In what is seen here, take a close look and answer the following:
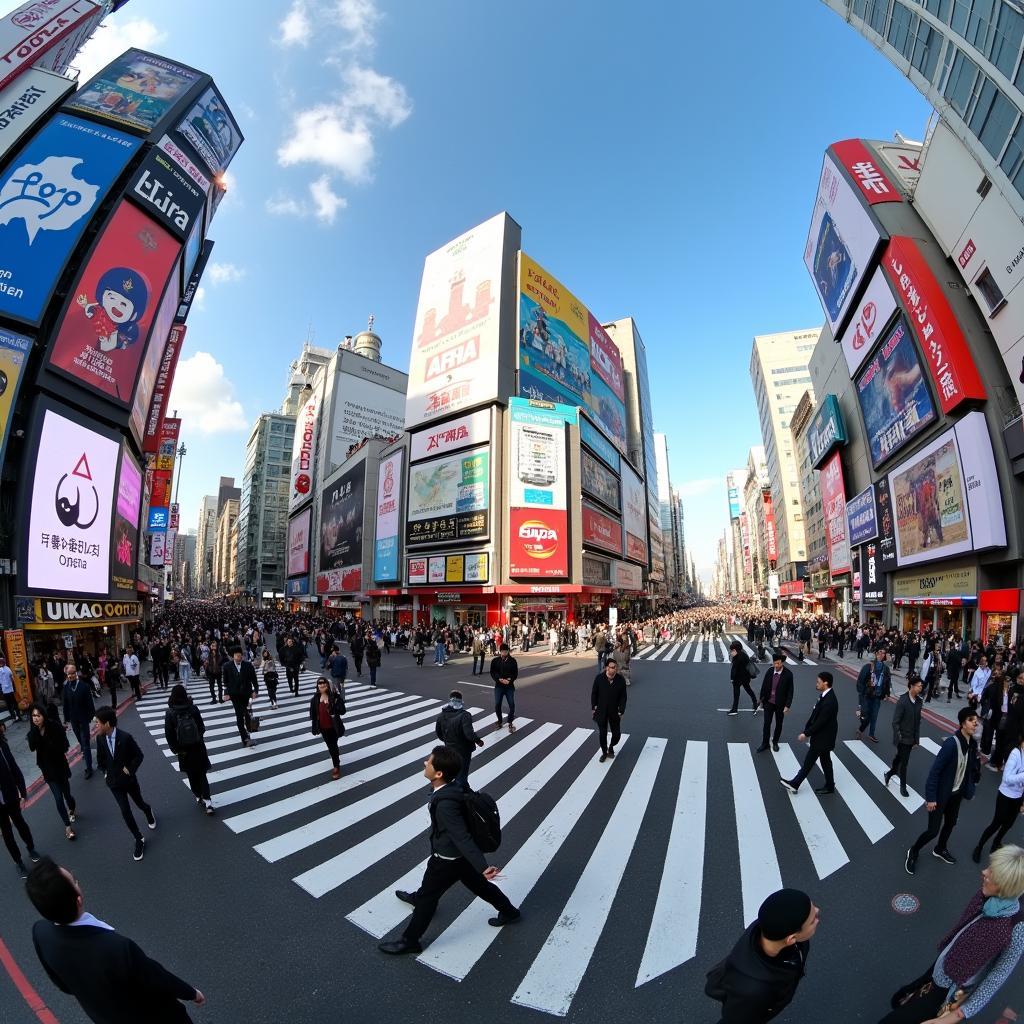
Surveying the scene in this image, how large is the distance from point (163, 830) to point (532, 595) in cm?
3853

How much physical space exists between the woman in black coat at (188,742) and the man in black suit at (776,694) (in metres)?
9.30

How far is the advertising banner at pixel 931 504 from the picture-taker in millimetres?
26000

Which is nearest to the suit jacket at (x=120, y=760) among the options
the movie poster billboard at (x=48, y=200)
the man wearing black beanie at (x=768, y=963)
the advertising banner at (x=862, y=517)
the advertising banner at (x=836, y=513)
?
the man wearing black beanie at (x=768, y=963)

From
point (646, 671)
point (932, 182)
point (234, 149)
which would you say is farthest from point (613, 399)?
point (646, 671)

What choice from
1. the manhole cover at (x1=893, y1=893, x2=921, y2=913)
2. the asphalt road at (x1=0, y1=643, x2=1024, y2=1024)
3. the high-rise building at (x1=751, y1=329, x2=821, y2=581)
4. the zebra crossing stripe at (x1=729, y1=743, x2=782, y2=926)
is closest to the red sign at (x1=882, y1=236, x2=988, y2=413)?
the asphalt road at (x1=0, y1=643, x2=1024, y2=1024)

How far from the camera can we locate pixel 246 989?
3822 mm

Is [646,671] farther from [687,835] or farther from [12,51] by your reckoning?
[12,51]

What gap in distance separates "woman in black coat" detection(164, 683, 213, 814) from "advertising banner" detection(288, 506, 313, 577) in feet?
259

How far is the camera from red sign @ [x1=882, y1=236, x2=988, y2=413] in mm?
25875

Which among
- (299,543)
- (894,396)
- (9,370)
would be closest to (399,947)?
(9,370)

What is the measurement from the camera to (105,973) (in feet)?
8.39

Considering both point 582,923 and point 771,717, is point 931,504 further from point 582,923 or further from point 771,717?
point 582,923

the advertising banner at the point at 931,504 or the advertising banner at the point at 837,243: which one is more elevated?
the advertising banner at the point at 837,243

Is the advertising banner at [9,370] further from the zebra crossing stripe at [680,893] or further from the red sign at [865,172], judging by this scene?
the red sign at [865,172]
